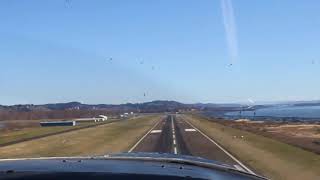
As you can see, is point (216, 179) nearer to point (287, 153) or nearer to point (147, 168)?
point (147, 168)

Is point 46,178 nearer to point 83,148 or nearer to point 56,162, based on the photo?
point 56,162

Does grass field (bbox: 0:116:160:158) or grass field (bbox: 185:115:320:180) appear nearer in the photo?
grass field (bbox: 185:115:320:180)

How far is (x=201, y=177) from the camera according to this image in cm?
391

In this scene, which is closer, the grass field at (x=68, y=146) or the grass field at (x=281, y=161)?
the grass field at (x=281, y=161)

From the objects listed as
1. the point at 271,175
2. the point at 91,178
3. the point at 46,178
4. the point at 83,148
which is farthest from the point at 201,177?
the point at 83,148

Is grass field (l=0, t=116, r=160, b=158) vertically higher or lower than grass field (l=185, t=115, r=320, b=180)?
higher

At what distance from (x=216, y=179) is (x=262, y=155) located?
30.6 metres

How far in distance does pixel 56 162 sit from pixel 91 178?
2.64ft

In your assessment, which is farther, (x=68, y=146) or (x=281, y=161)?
(x=68, y=146)

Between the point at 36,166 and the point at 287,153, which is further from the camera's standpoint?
the point at 287,153

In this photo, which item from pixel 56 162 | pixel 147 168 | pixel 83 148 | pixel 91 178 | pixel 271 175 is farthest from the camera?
pixel 83 148

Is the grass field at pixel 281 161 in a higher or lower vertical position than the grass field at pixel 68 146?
lower

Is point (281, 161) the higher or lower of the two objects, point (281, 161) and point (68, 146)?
the lower

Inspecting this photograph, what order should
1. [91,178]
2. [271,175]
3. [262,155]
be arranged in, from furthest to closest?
[262,155] < [271,175] < [91,178]
